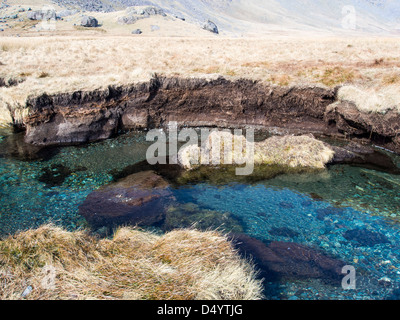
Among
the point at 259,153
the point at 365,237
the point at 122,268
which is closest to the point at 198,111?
the point at 259,153

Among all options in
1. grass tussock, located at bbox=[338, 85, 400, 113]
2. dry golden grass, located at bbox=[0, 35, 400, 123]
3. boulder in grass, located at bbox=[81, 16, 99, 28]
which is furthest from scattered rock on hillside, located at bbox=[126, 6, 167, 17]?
grass tussock, located at bbox=[338, 85, 400, 113]

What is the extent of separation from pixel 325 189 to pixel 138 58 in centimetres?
2238

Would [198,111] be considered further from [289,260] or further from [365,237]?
[289,260]

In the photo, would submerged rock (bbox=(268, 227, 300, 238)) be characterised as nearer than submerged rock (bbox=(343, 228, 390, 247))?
No

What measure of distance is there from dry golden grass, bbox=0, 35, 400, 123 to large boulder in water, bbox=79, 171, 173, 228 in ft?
35.9

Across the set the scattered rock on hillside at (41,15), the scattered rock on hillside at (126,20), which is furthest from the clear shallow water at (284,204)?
the scattered rock on hillside at (41,15)

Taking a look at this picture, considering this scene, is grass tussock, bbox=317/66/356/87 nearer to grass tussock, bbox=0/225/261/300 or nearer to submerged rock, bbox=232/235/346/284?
submerged rock, bbox=232/235/346/284

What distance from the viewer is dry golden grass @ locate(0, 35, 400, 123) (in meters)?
22.4

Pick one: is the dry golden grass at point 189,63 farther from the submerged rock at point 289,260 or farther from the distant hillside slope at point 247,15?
the distant hillside slope at point 247,15

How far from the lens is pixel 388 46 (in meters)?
31.8

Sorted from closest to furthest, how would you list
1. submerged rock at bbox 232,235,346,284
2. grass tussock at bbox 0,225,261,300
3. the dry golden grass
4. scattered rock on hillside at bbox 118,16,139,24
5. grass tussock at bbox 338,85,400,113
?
grass tussock at bbox 0,225,261,300 < submerged rock at bbox 232,235,346,284 < grass tussock at bbox 338,85,400,113 < the dry golden grass < scattered rock on hillside at bbox 118,16,139,24

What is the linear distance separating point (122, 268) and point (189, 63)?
2364 centimetres
